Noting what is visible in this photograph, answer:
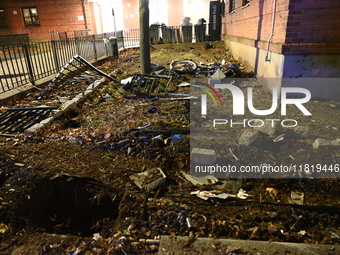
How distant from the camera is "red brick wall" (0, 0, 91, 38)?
21203mm

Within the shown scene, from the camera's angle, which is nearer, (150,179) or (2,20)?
(150,179)

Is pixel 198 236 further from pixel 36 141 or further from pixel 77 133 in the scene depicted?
pixel 36 141

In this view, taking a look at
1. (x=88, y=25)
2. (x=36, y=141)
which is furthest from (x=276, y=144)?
(x=88, y=25)

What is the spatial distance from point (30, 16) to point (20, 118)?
837 inches

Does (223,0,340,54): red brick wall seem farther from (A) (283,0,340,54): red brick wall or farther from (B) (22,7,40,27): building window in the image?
(B) (22,7,40,27): building window

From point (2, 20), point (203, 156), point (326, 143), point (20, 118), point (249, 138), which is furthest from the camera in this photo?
point (2, 20)

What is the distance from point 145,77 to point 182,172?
4.84 m

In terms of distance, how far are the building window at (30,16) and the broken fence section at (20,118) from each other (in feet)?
66.5

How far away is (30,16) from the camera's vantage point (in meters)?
21.7

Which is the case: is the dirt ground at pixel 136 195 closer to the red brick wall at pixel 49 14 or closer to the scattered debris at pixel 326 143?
the scattered debris at pixel 326 143

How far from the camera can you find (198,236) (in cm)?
221

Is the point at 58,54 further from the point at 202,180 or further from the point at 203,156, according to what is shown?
the point at 202,180

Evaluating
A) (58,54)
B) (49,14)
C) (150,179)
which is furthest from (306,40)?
(49,14)

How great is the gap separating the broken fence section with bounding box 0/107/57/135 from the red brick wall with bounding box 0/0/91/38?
62.4 ft
